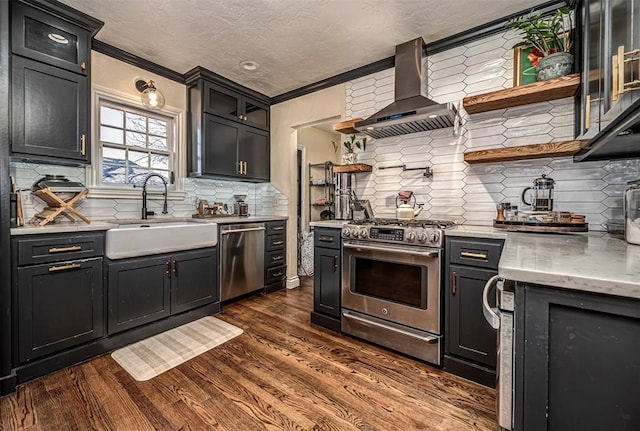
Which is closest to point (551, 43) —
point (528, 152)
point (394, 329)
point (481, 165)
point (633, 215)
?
point (528, 152)

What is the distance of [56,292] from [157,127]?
2.05 metres

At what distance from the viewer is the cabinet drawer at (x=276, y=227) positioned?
363cm

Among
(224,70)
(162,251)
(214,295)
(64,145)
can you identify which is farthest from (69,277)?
(224,70)

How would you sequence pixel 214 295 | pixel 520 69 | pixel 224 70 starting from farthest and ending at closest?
pixel 224 70, pixel 214 295, pixel 520 69

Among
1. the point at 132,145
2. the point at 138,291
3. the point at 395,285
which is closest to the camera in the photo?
the point at 395,285

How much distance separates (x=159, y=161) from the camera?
10.8 feet

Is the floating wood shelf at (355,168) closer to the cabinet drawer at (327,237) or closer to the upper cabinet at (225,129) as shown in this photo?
the cabinet drawer at (327,237)

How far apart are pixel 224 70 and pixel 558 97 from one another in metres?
3.20

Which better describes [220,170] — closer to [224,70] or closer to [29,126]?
[224,70]

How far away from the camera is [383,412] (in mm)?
1563

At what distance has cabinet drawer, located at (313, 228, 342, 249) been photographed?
2.59m

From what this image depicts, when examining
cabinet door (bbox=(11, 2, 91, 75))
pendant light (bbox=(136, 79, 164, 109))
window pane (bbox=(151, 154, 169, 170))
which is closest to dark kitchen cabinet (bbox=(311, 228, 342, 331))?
window pane (bbox=(151, 154, 169, 170))

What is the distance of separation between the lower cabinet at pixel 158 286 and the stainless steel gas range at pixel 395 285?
1427 mm

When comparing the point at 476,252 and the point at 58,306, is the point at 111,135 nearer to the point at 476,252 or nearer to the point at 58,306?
the point at 58,306
